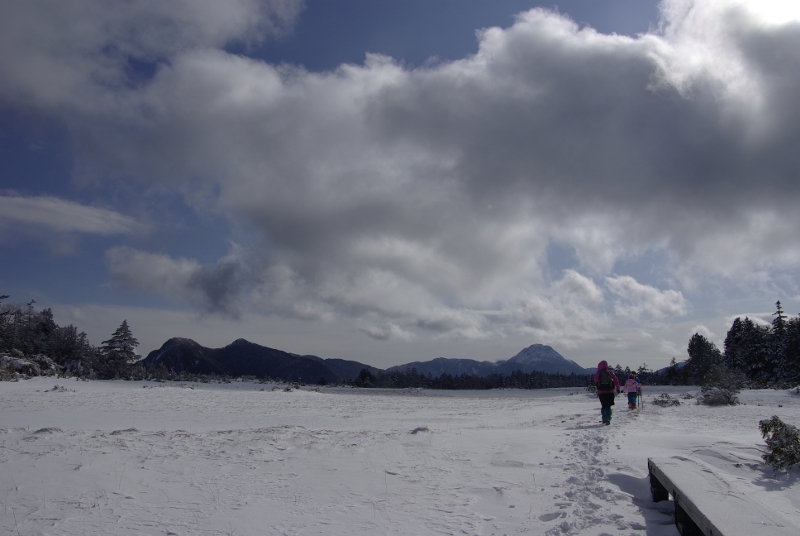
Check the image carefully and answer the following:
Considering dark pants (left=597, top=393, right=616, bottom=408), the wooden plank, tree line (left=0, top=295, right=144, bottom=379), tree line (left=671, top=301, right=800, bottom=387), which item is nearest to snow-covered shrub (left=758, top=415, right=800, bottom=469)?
the wooden plank

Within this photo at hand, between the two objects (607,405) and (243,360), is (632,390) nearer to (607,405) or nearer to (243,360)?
(607,405)

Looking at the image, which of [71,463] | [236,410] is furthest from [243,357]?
[71,463]

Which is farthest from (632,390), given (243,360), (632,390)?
(243,360)

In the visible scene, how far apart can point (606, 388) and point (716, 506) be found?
902 cm

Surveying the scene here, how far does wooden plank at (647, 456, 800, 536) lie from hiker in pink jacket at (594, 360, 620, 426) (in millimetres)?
6926

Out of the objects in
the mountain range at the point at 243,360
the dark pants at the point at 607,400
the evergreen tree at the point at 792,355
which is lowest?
the mountain range at the point at 243,360

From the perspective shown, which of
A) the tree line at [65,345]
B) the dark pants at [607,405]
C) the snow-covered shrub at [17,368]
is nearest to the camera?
the dark pants at [607,405]

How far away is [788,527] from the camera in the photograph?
382 cm

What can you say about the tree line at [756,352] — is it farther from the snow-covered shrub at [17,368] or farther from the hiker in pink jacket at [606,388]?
the snow-covered shrub at [17,368]

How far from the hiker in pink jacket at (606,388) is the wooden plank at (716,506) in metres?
6.93

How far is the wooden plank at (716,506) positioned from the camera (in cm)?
368

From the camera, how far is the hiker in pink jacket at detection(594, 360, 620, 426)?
12.2 meters

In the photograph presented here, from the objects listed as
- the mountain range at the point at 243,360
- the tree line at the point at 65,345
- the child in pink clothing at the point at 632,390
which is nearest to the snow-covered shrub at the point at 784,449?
the child in pink clothing at the point at 632,390

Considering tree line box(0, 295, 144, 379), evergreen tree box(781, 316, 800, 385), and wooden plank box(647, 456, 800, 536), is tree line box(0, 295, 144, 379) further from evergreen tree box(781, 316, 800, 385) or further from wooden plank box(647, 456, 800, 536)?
evergreen tree box(781, 316, 800, 385)
